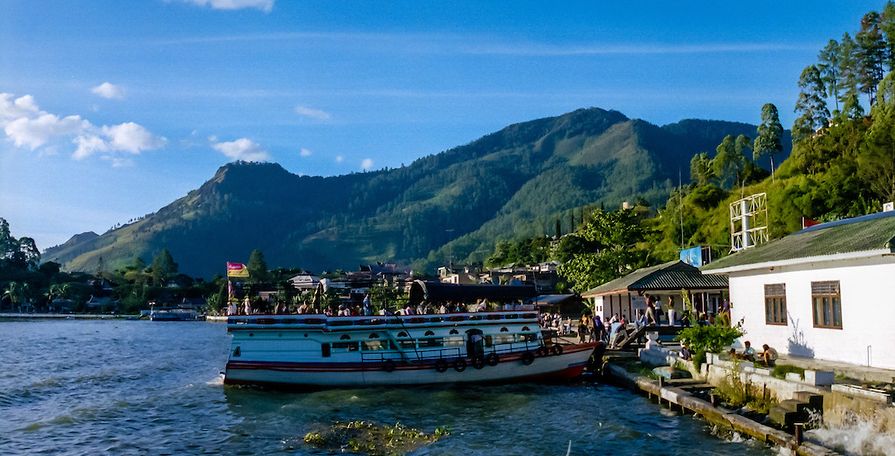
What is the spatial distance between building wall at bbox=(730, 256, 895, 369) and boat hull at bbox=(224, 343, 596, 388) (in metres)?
7.95

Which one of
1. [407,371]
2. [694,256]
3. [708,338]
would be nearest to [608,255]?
[694,256]

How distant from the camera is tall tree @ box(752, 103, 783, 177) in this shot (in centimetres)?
9725

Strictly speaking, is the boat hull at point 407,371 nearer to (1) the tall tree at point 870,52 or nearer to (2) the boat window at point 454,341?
(2) the boat window at point 454,341

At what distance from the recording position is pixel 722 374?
2166 centimetres

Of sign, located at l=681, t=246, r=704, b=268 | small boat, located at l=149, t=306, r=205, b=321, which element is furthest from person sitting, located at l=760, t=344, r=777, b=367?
small boat, located at l=149, t=306, r=205, b=321

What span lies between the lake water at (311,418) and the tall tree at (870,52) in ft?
220

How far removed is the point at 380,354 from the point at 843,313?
17.2 meters

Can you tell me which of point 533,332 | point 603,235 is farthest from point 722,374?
point 603,235

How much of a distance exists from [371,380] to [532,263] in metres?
110

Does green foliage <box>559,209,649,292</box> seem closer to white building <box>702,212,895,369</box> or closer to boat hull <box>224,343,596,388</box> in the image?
boat hull <box>224,343,596,388</box>

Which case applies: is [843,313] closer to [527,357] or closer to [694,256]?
[527,357]

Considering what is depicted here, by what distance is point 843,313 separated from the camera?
2030cm

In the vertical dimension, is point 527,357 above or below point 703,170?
below

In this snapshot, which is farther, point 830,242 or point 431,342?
point 431,342
